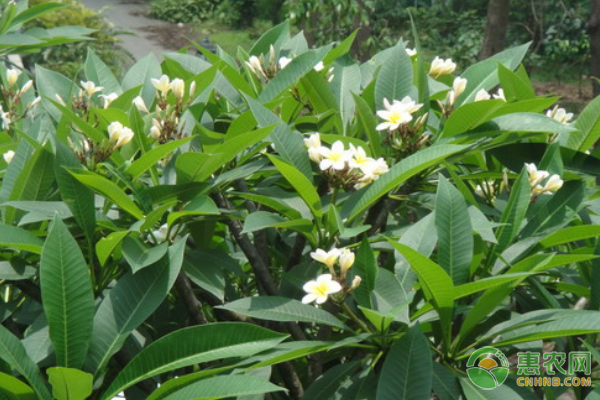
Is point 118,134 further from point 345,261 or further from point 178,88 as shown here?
point 345,261

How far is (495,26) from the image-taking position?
5.62 metres

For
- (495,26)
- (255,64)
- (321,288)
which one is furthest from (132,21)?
(321,288)

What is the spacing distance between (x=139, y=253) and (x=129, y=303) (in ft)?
0.22

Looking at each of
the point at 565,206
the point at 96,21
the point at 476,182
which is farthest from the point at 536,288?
the point at 96,21

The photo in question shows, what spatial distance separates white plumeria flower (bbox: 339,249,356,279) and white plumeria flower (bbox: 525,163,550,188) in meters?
0.32

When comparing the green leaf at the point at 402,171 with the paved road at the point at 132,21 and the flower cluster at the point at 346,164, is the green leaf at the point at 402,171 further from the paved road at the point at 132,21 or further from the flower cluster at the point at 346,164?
the paved road at the point at 132,21

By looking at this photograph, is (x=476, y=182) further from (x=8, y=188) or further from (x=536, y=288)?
(x=8, y=188)

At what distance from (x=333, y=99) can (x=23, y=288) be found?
1.88 feet

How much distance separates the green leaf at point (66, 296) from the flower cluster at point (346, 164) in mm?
358

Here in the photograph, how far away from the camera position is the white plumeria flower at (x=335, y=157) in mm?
1104

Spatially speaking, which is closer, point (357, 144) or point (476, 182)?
point (357, 144)

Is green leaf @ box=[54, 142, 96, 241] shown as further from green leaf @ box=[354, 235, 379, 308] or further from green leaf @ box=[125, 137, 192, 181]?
green leaf @ box=[354, 235, 379, 308]

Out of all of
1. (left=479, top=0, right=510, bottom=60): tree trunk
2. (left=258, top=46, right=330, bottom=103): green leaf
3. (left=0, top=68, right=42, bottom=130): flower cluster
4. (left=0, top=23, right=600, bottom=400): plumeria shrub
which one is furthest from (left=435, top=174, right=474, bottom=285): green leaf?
(left=479, top=0, right=510, bottom=60): tree trunk

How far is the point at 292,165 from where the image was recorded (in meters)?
1.13
